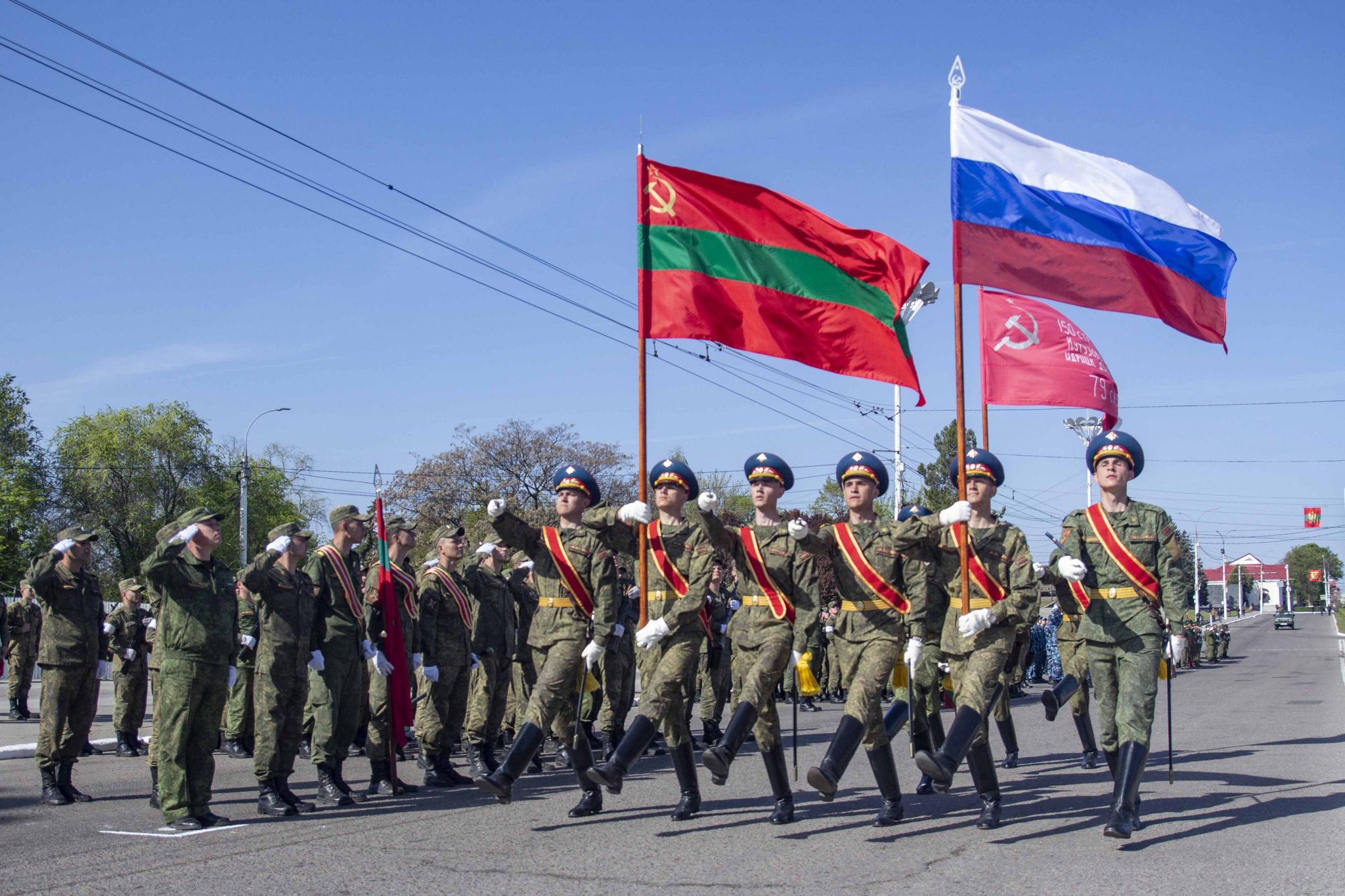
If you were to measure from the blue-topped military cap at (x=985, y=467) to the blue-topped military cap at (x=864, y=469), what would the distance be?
2.88ft

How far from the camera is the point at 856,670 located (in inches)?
299

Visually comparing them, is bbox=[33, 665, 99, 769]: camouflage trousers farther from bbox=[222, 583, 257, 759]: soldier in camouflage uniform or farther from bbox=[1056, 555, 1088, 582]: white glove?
bbox=[1056, 555, 1088, 582]: white glove

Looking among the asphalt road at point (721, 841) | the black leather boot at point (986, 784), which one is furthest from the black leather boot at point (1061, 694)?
the black leather boot at point (986, 784)

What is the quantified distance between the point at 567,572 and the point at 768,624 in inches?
54.4

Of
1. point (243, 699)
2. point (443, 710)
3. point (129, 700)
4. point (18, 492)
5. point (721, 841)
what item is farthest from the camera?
point (18, 492)

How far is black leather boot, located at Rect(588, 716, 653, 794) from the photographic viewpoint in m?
7.35

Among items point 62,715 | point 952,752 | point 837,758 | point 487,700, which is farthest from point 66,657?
point 952,752

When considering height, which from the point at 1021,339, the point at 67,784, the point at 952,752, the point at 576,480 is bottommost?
the point at 67,784

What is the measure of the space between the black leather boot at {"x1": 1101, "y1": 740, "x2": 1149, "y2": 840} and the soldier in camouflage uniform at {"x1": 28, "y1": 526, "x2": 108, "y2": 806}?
7101mm

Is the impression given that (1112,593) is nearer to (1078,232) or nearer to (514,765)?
(1078,232)

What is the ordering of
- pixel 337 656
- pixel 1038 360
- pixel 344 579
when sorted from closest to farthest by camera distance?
pixel 337 656
pixel 344 579
pixel 1038 360

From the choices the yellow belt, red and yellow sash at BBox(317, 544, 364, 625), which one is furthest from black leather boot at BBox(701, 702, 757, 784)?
red and yellow sash at BBox(317, 544, 364, 625)

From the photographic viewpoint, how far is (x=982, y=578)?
26.1 ft

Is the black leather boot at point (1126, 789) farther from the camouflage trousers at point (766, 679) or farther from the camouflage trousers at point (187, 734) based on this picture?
the camouflage trousers at point (187, 734)
